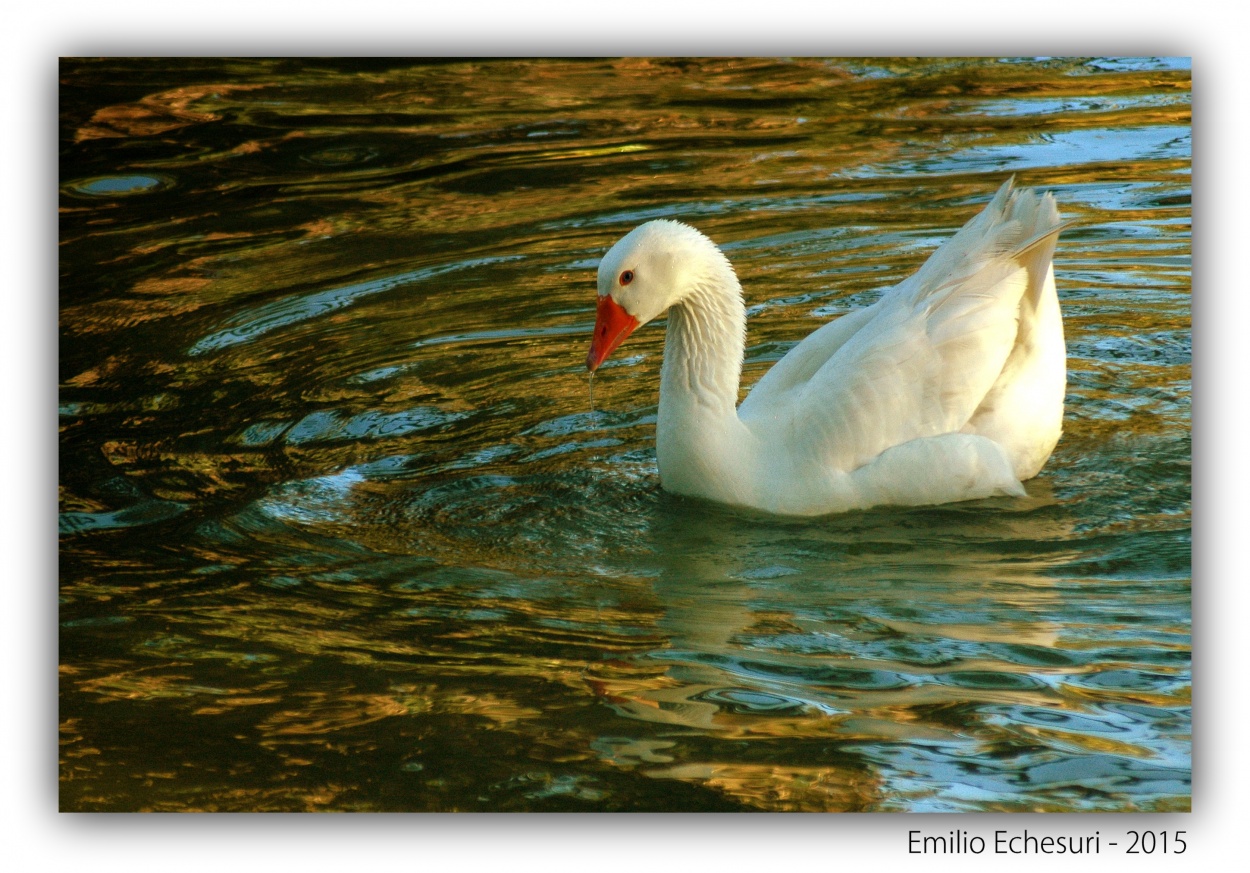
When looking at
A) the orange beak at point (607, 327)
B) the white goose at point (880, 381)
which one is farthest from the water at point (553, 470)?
the orange beak at point (607, 327)

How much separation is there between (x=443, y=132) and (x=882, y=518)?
3.23 m

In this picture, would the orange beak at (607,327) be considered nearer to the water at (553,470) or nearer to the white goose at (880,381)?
the white goose at (880,381)

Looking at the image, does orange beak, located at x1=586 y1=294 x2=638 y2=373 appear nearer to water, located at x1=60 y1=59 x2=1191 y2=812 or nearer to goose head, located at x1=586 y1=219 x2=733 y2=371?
goose head, located at x1=586 y1=219 x2=733 y2=371

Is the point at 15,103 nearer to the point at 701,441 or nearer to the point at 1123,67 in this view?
the point at 701,441

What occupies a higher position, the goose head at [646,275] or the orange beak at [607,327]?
the goose head at [646,275]

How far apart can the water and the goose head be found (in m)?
0.64

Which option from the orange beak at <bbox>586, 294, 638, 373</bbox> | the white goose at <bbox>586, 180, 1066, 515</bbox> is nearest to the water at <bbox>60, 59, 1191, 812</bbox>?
the white goose at <bbox>586, 180, 1066, 515</bbox>

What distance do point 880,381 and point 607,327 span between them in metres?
0.97

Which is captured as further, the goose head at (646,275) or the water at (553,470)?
the goose head at (646,275)

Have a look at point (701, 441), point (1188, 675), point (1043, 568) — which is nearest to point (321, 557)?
point (701, 441)

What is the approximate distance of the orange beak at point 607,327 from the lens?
18.4ft

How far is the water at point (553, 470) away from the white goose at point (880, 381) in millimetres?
159

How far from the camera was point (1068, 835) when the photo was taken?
13.8 feet

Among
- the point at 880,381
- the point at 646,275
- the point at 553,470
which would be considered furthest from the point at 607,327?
the point at 880,381
